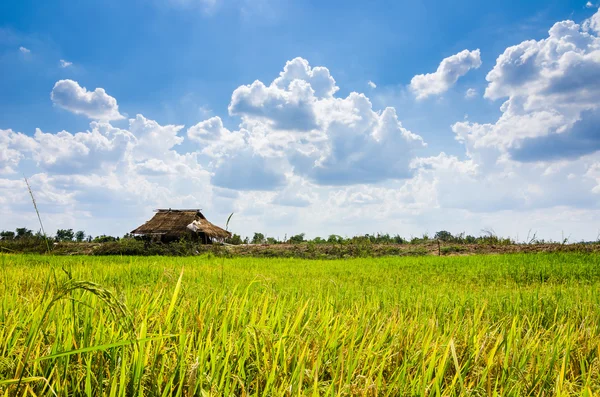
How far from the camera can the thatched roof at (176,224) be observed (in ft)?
116

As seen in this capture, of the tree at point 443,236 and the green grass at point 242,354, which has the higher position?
the tree at point 443,236

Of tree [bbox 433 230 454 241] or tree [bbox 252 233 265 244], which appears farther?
tree [bbox 252 233 265 244]

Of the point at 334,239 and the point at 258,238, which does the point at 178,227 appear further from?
the point at 334,239

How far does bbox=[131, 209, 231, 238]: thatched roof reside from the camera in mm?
35469

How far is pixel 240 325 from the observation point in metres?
2.50

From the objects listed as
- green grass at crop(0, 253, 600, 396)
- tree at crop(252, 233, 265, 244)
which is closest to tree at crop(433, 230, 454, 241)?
tree at crop(252, 233, 265, 244)

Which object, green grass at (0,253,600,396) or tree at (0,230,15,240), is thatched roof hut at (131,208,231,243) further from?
green grass at (0,253,600,396)

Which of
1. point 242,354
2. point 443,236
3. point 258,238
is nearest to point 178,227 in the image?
point 258,238

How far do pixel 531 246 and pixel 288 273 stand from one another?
13371 millimetres

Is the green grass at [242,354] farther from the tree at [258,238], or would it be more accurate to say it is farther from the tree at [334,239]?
the tree at [258,238]

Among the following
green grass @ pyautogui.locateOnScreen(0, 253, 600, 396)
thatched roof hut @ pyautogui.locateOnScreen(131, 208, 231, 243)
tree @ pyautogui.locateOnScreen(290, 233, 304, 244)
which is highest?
thatched roof hut @ pyautogui.locateOnScreen(131, 208, 231, 243)

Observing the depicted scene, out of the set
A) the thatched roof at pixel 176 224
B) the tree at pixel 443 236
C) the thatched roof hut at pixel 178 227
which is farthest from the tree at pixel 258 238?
the tree at pixel 443 236

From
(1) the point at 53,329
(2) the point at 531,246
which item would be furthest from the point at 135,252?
(1) the point at 53,329

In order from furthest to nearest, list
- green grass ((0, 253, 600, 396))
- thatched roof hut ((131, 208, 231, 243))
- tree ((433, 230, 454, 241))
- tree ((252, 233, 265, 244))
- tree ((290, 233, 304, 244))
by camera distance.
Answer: thatched roof hut ((131, 208, 231, 243)), tree ((252, 233, 265, 244)), tree ((290, 233, 304, 244)), tree ((433, 230, 454, 241)), green grass ((0, 253, 600, 396))
